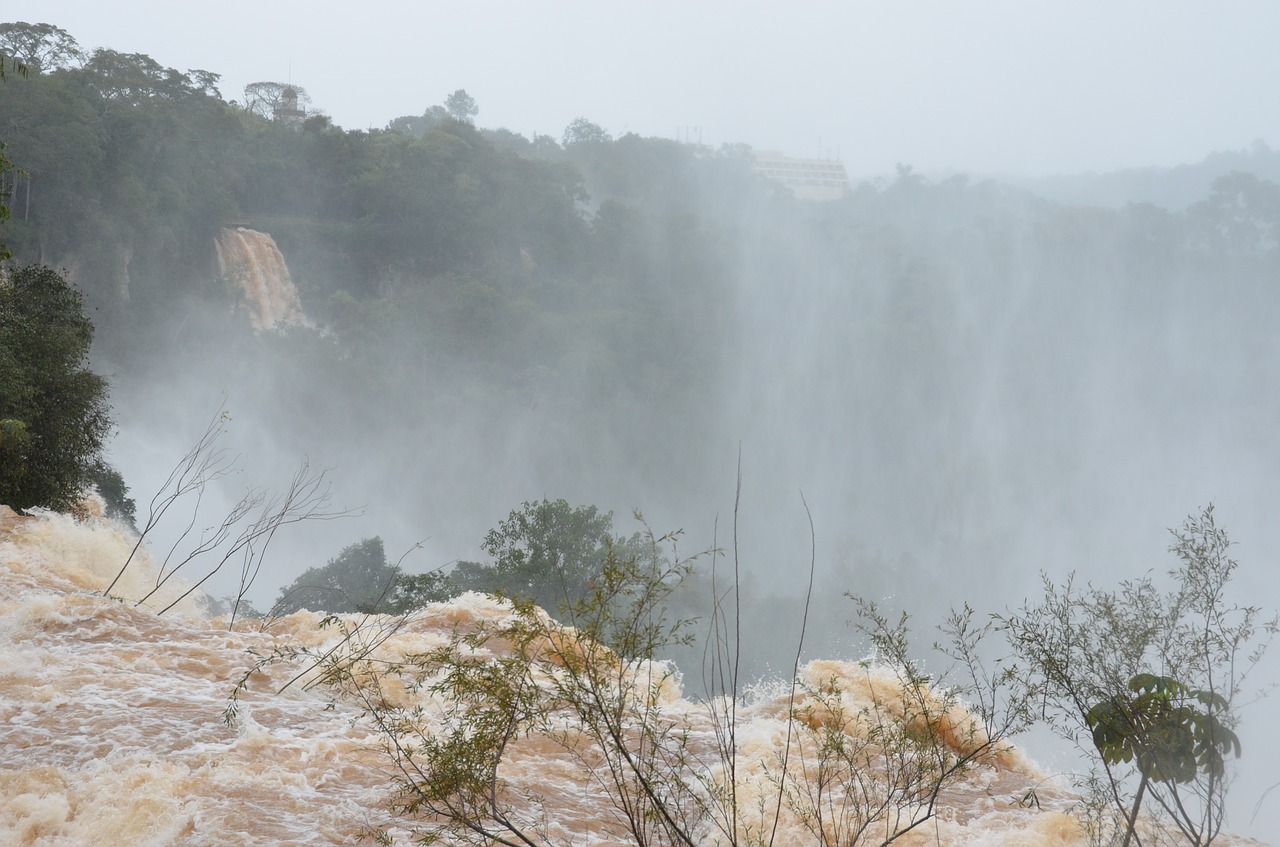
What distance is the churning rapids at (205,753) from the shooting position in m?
4.27

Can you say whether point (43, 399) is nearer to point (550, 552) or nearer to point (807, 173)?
point (550, 552)

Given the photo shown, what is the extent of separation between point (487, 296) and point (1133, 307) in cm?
3631

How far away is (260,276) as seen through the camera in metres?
30.6

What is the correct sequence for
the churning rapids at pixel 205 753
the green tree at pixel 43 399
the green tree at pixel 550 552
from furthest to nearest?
1. the green tree at pixel 550 552
2. the green tree at pixel 43 399
3. the churning rapids at pixel 205 753

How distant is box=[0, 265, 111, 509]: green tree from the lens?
942 cm

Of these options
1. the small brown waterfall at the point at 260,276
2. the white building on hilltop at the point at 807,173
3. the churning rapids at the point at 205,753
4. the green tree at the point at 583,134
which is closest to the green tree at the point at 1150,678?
the churning rapids at the point at 205,753

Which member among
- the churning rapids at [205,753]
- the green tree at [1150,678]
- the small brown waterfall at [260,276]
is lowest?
the churning rapids at [205,753]

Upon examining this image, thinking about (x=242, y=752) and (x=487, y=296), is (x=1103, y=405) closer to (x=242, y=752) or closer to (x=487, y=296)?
(x=487, y=296)

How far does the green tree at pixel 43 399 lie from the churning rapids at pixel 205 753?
8.62ft

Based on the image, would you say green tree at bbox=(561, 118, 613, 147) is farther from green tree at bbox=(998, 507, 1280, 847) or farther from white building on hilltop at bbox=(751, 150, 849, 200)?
green tree at bbox=(998, 507, 1280, 847)

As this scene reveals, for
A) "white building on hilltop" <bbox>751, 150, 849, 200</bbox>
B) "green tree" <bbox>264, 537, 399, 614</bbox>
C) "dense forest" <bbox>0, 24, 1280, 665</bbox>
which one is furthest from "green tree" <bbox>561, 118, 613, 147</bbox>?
"green tree" <bbox>264, 537, 399, 614</bbox>

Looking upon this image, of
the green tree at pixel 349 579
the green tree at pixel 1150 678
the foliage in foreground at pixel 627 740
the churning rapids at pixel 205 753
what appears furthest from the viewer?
the green tree at pixel 349 579

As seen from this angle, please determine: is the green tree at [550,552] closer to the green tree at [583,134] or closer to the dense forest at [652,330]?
the dense forest at [652,330]

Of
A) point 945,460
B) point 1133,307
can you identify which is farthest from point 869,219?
point 945,460
